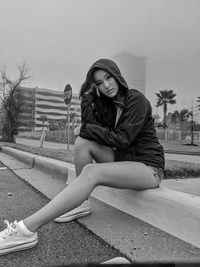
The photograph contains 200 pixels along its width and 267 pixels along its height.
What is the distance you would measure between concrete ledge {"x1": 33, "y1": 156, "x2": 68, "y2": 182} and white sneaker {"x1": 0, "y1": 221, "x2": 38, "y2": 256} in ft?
7.13

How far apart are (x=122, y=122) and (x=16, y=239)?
108 centimetres

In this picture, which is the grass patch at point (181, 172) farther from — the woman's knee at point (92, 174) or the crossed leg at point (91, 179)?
the woman's knee at point (92, 174)

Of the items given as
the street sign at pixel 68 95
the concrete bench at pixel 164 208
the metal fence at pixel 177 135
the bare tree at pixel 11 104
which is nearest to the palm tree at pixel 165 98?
the metal fence at pixel 177 135

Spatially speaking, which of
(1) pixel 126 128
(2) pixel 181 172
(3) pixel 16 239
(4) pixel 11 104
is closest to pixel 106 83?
(1) pixel 126 128

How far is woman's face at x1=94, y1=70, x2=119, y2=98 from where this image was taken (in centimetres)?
239

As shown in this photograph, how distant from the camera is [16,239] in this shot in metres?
1.95

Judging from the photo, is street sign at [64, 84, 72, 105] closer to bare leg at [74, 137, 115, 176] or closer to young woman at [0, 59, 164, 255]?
young woman at [0, 59, 164, 255]

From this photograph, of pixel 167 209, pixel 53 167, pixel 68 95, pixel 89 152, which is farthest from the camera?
pixel 68 95

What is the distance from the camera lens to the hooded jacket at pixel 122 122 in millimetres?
2281

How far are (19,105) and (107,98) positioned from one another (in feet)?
69.6

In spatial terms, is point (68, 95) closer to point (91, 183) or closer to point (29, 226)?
point (91, 183)

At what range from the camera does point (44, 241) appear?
213 cm

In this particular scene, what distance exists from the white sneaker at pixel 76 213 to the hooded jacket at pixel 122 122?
506mm

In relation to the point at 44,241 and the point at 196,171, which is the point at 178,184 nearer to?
the point at 196,171
